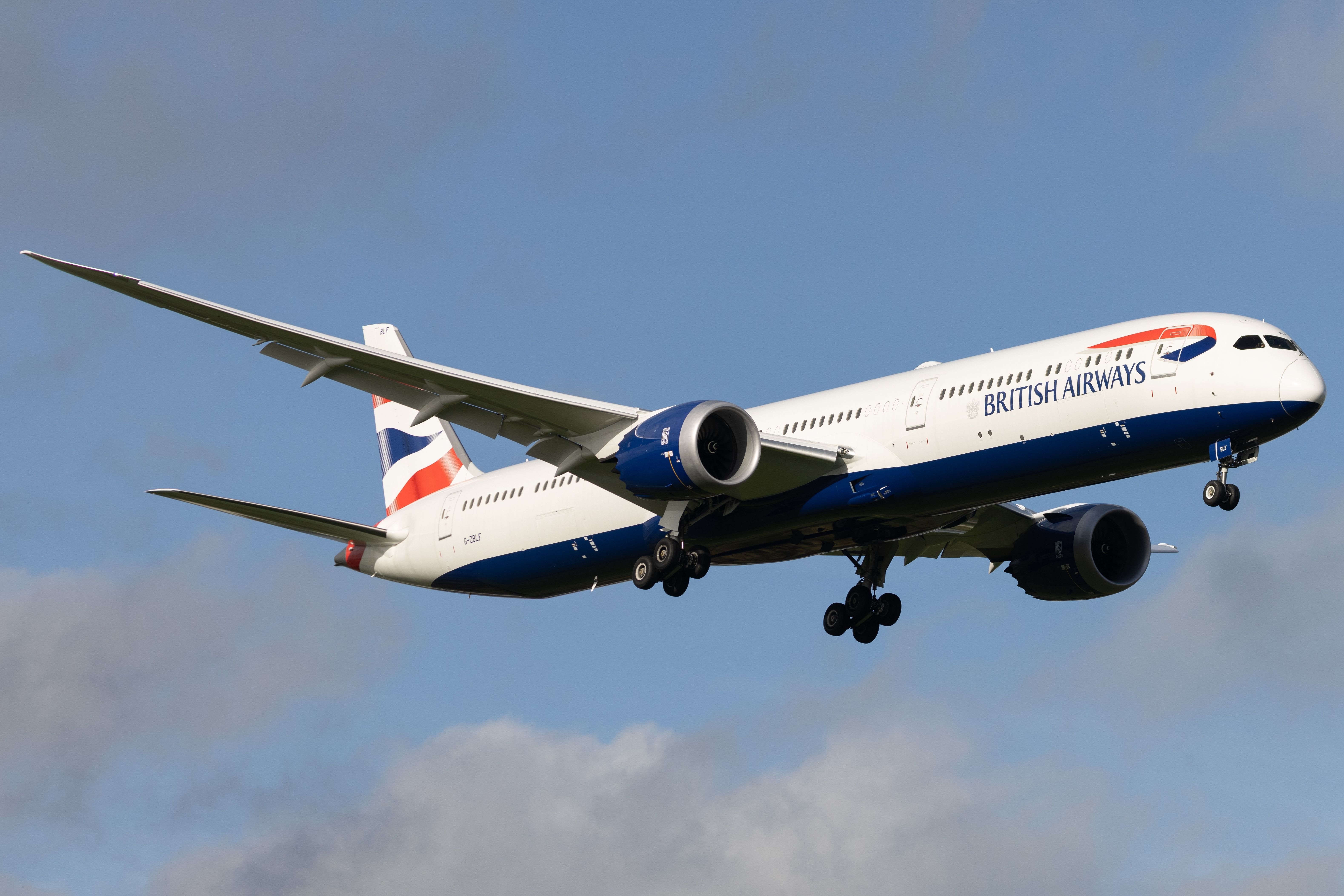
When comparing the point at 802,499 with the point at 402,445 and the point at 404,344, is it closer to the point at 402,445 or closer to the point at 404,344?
the point at 402,445

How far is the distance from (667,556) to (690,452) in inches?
137

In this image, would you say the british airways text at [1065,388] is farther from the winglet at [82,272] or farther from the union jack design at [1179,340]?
the winglet at [82,272]

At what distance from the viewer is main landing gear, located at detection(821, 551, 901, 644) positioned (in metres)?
41.8

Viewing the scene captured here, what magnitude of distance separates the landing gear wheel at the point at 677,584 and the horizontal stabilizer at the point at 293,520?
9.65 meters

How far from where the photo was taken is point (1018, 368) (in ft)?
112

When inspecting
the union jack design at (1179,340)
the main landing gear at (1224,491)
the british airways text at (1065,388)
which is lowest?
the main landing gear at (1224,491)

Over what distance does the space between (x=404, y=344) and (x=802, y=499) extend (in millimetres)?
19799

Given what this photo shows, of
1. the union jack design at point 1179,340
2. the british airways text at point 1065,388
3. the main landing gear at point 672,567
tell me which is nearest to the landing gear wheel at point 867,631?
the main landing gear at point 672,567

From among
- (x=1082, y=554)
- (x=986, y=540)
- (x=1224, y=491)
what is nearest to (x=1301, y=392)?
(x=1224, y=491)

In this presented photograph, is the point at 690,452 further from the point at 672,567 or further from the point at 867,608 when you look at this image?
the point at 867,608

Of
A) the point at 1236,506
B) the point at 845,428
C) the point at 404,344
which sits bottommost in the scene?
the point at 1236,506

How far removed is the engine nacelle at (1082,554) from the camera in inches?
1671

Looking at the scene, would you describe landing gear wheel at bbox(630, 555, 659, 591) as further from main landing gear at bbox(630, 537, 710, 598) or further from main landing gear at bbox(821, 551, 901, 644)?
main landing gear at bbox(821, 551, 901, 644)

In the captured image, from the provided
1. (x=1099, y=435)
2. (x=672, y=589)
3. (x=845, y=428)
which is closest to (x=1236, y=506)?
(x=1099, y=435)
